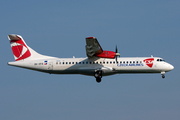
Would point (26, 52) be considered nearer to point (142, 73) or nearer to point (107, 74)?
point (107, 74)

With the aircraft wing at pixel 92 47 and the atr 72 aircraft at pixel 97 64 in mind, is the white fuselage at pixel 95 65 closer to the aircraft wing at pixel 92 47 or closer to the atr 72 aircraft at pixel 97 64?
the atr 72 aircraft at pixel 97 64

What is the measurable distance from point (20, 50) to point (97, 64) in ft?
32.3

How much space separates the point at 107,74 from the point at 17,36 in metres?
12.1

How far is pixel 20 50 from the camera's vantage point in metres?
36.8

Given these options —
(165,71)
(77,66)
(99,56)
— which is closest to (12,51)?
(77,66)

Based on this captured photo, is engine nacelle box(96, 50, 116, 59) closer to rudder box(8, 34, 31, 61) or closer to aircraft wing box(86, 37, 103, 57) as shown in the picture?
aircraft wing box(86, 37, 103, 57)

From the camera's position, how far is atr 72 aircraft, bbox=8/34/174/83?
34531 mm

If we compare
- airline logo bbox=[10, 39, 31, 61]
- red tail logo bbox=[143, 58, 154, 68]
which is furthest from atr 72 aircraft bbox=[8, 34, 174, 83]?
airline logo bbox=[10, 39, 31, 61]

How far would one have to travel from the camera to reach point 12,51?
36.7 m

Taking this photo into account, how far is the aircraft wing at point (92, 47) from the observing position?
102 feet

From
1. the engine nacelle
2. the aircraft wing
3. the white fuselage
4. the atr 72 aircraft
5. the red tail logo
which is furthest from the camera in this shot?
the red tail logo

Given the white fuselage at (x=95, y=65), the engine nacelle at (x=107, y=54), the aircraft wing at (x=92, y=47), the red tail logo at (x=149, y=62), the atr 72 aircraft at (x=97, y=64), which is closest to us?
the aircraft wing at (x=92, y=47)

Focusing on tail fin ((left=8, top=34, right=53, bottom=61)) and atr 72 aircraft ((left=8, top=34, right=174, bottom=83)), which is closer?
atr 72 aircraft ((left=8, top=34, right=174, bottom=83))

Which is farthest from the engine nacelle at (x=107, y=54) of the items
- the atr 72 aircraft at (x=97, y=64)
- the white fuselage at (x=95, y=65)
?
the white fuselage at (x=95, y=65)
